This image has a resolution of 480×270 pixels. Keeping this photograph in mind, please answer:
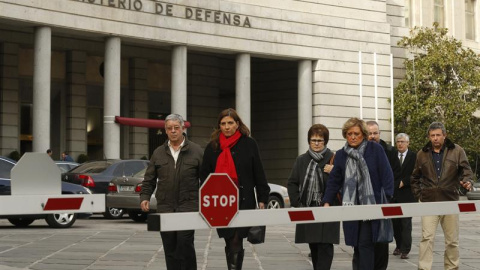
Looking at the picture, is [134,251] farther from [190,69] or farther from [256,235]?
[190,69]

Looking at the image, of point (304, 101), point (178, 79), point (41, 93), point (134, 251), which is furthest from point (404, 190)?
point (304, 101)

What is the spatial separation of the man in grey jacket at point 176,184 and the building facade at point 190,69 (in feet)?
83.1

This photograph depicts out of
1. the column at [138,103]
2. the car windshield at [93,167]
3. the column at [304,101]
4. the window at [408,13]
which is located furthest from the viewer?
the window at [408,13]

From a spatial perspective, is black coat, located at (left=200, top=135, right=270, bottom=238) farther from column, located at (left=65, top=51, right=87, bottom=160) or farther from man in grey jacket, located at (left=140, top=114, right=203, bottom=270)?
column, located at (left=65, top=51, right=87, bottom=160)

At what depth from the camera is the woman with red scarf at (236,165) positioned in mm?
9930

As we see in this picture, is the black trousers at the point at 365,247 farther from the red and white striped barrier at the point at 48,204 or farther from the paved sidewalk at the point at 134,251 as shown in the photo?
the red and white striped barrier at the point at 48,204

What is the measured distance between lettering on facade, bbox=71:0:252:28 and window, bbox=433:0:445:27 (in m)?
17.0

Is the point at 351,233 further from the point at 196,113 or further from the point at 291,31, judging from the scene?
the point at 196,113

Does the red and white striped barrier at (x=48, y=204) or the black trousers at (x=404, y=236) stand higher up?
the red and white striped barrier at (x=48, y=204)

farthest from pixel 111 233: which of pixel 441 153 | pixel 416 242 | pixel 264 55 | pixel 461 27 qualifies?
pixel 461 27

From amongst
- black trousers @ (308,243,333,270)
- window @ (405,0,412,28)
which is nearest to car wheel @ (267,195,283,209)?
black trousers @ (308,243,333,270)

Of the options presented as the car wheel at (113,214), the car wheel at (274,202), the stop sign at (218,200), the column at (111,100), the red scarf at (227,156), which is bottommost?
the car wheel at (113,214)

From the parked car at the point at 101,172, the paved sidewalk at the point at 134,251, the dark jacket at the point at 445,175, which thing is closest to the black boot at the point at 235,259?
the paved sidewalk at the point at 134,251

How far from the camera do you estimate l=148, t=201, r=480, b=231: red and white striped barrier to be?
23.1 feet
